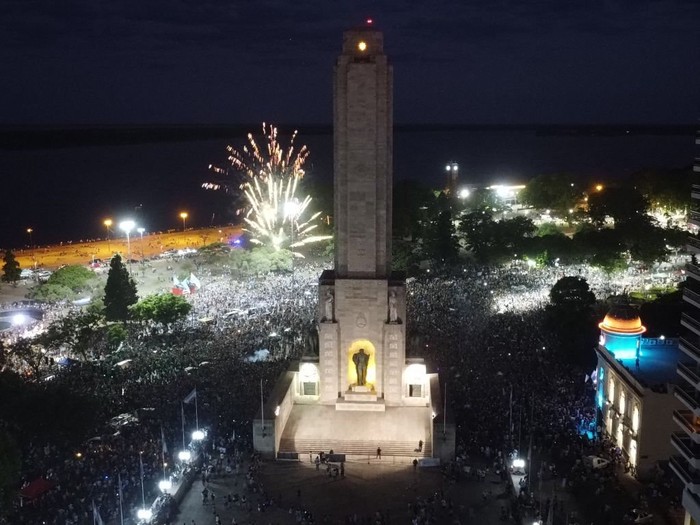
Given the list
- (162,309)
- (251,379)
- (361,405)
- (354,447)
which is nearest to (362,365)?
(361,405)

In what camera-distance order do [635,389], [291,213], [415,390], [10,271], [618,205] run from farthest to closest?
[618,205] < [291,213] < [10,271] < [415,390] < [635,389]

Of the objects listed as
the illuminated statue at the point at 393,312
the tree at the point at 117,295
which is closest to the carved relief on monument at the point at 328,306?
the illuminated statue at the point at 393,312

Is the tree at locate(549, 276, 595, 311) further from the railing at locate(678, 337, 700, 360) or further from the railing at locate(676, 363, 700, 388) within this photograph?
the railing at locate(678, 337, 700, 360)

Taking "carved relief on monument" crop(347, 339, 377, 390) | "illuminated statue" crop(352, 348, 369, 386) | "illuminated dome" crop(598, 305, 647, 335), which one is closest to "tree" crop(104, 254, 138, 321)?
"carved relief on monument" crop(347, 339, 377, 390)

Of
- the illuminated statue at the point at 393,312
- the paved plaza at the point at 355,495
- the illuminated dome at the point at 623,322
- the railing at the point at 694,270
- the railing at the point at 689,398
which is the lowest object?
the paved plaza at the point at 355,495

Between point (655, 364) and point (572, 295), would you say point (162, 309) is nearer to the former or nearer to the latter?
point (572, 295)

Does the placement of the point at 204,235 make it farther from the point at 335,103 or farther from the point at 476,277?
the point at 335,103

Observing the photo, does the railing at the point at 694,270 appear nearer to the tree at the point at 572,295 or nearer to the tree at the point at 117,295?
the tree at the point at 572,295

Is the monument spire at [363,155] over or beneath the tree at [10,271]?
over
